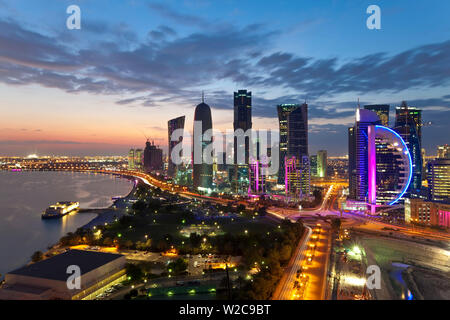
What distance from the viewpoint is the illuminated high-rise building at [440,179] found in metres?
20.8

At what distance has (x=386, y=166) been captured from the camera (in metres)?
22.5

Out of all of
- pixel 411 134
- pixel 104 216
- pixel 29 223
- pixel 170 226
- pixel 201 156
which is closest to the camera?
pixel 170 226

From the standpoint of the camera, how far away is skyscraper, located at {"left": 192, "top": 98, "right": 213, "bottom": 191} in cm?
3647

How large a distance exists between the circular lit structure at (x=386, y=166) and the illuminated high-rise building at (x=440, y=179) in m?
1.57

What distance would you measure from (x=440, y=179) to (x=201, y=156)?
23271 mm

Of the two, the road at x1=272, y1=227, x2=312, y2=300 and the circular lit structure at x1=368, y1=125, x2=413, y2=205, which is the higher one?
the circular lit structure at x1=368, y1=125, x2=413, y2=205

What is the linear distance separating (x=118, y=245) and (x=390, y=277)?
30.2 feet

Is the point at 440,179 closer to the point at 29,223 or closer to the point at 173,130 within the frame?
the point at 29,223

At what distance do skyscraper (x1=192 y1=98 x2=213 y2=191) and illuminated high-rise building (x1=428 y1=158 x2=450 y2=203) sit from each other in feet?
72.3

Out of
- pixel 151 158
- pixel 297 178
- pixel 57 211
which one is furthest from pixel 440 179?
pixel 151 158

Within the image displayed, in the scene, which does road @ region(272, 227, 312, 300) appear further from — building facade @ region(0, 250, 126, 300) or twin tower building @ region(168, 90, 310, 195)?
twin tower building @ region(168, 90, 310, 195)

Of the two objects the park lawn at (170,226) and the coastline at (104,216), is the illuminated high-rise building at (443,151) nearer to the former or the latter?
the park lawn at (170,226)

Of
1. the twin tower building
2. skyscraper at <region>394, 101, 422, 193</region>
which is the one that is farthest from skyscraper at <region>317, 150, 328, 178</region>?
skyscraper at <region>394, 101, 422, 193</region>

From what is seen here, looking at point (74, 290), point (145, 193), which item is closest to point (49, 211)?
point (145, 193)
